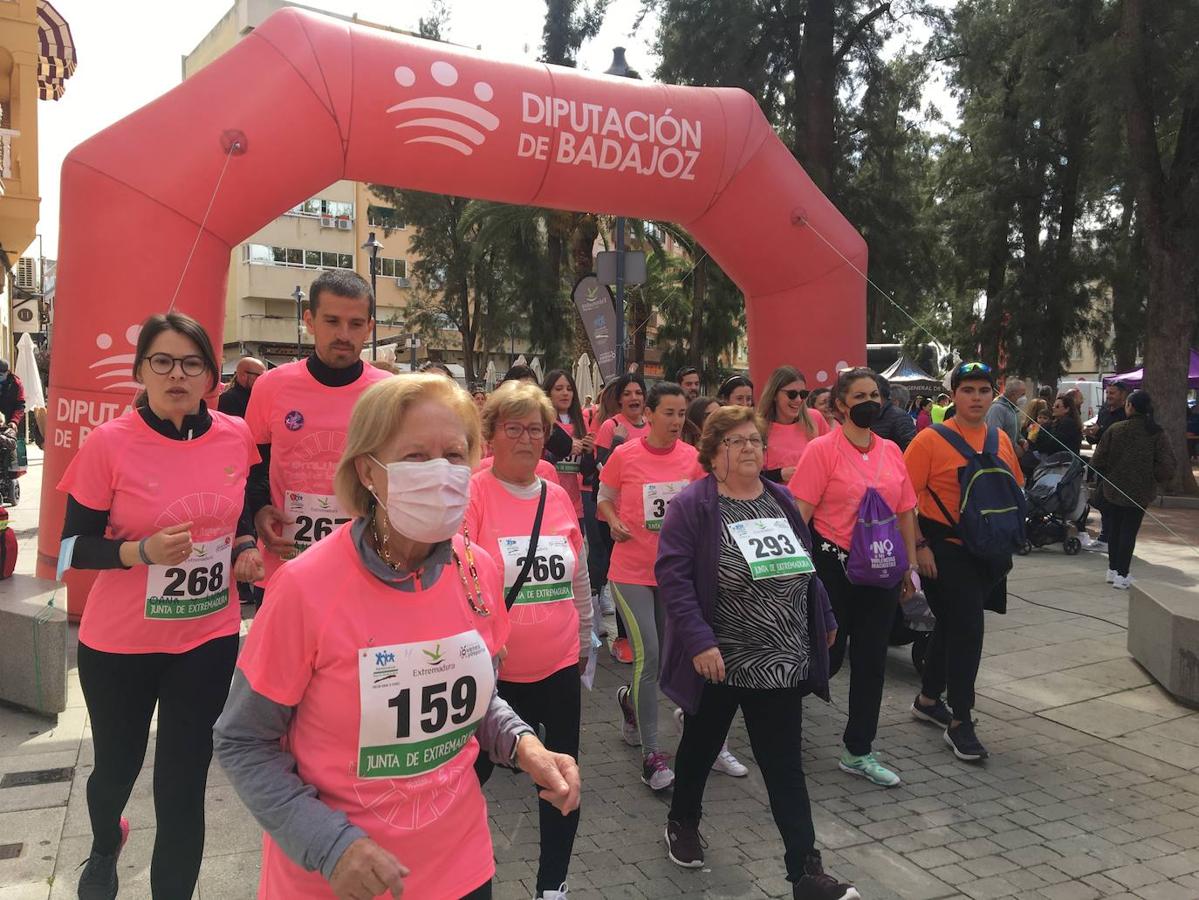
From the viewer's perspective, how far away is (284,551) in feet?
10.7

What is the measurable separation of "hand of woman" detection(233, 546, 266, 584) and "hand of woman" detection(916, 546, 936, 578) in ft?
11.0

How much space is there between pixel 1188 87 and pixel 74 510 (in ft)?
55.2

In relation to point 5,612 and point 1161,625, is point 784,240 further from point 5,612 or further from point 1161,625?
point 5,612

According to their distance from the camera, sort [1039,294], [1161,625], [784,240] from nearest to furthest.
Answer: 1. [1161,625]
2. [784,240]
3. [1039,294]

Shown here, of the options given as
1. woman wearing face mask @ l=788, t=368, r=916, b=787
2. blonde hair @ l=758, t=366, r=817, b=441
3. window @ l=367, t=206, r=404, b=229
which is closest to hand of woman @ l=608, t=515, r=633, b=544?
woman wearing face mask @ l=788, t=368, r=916, b=787

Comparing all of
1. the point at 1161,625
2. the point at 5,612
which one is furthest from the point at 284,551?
the point at 1161,625

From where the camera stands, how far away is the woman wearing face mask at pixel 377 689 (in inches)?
64.5

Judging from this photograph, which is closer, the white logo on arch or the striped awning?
the white logo on arch

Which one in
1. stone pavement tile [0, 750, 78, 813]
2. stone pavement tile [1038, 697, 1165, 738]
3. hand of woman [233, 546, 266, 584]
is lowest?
stone pavement tile [0, 750, 78, 813]

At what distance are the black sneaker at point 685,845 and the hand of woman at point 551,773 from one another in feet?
6.36

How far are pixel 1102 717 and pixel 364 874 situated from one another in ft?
17.3

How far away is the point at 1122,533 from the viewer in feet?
29.4

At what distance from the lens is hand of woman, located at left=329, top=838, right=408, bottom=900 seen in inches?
60.8

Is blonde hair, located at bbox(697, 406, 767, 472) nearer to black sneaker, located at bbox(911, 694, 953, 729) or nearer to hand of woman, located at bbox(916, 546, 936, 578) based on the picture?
hand of woman, located at bbox(916, 546, 936, 578)
